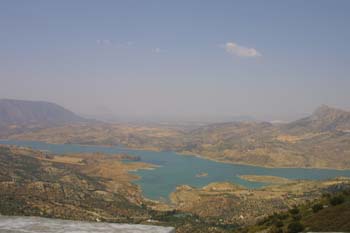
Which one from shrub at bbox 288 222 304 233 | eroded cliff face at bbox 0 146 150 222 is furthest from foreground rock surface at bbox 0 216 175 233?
eroded cliff face at bbox 0 146 150 222

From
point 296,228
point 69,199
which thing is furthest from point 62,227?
point 69,199

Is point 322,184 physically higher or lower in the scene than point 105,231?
lower

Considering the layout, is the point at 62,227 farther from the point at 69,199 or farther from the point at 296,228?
the point at 69,199

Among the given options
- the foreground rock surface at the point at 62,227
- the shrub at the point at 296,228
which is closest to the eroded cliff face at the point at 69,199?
the shrub at the point at 296,228

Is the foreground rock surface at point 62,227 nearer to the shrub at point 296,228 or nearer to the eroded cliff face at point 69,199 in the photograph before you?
the shrub at point 296,228

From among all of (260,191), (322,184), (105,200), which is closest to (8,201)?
(105,200)

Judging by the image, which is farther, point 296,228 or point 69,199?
point 69,199

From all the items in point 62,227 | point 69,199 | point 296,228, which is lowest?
point 69,199

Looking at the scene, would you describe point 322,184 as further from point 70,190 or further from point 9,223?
point 9,223

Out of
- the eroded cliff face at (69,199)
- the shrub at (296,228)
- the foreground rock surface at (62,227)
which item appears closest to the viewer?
the foreground rock surface at (62,227)
